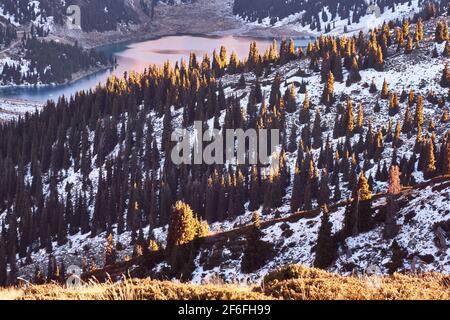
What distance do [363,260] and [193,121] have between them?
359ft

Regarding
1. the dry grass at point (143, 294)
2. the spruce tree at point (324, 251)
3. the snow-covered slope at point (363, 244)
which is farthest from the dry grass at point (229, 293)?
the spruce tree at point (324, 251)

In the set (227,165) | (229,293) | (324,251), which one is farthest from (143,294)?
(227,165)

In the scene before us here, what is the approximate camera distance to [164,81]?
558 ft

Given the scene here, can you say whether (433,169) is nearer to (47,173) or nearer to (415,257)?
(415,257)

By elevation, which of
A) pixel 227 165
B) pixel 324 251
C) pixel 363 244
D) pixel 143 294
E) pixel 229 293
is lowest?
pixel 227 165

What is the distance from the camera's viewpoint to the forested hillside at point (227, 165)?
93312 millimetres

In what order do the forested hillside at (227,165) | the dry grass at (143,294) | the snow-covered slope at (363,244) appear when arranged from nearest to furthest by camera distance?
1. the dry grass at (143,294)
2. the snow-covered slope at (363,244)
3. the forested hillside at (227,165)

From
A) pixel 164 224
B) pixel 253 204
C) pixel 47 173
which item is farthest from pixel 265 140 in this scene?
pixel 47 173

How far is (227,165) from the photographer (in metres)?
124

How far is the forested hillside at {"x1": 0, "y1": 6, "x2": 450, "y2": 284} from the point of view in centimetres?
9331

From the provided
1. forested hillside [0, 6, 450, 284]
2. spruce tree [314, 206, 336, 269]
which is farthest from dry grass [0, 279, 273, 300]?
forested hillside [0, 6, 450, 284]

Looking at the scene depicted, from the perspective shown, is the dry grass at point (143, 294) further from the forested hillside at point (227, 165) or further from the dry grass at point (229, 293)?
the forested hillside at point (227, 165)

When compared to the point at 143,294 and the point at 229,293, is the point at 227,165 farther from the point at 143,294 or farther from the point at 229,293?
the point at 229,293

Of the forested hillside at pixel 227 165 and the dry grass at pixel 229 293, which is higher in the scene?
the dry grass at pixel 229 293
